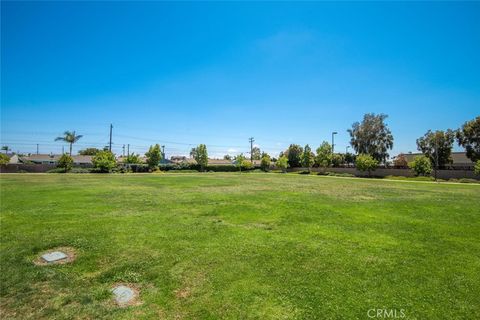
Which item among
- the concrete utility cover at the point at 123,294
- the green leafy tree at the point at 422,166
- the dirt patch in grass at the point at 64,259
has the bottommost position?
the concrete utility cover at the point at 123,294

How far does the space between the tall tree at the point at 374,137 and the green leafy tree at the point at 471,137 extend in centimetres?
1516

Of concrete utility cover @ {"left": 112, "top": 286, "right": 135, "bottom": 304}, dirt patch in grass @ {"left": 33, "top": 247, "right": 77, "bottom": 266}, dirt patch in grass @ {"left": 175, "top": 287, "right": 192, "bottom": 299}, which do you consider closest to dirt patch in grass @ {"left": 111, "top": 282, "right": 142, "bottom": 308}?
concrete utility cover @ {"left": 112, "top": 286, "right": 135, "bottom": 304}

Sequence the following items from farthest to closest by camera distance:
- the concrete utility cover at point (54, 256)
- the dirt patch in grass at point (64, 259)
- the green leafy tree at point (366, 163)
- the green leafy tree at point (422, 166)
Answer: the green leafy tree at point (366, 163), the green leafy tree at point (422, 166), the concrete utility cover at point (54, 256), the dirt patch in grass at point (64, 259)

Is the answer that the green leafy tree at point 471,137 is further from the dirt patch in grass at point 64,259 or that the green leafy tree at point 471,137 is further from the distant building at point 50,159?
the distant building at point 50,159

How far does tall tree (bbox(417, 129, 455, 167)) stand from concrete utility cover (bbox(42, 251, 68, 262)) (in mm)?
58264

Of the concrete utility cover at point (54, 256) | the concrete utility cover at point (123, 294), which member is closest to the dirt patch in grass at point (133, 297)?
the concrete utility cover at point (123, 294)

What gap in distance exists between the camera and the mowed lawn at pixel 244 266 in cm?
382

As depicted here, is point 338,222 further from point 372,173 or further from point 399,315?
point 372,173

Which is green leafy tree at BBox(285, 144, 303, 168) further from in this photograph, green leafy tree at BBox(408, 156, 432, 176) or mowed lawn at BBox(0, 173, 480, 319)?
mowed lawn at BBox(0, 173, 480, 319)

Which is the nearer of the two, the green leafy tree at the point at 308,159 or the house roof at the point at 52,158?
the green leafy tree at the point at 308,159

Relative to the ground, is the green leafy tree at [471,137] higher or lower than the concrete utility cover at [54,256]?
higher

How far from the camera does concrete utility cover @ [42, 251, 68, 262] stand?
5.56 metres

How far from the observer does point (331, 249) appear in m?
6.03

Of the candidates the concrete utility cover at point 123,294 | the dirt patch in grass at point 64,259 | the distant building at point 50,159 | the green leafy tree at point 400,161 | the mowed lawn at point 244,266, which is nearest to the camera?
the mowed lawn at point 244,266
